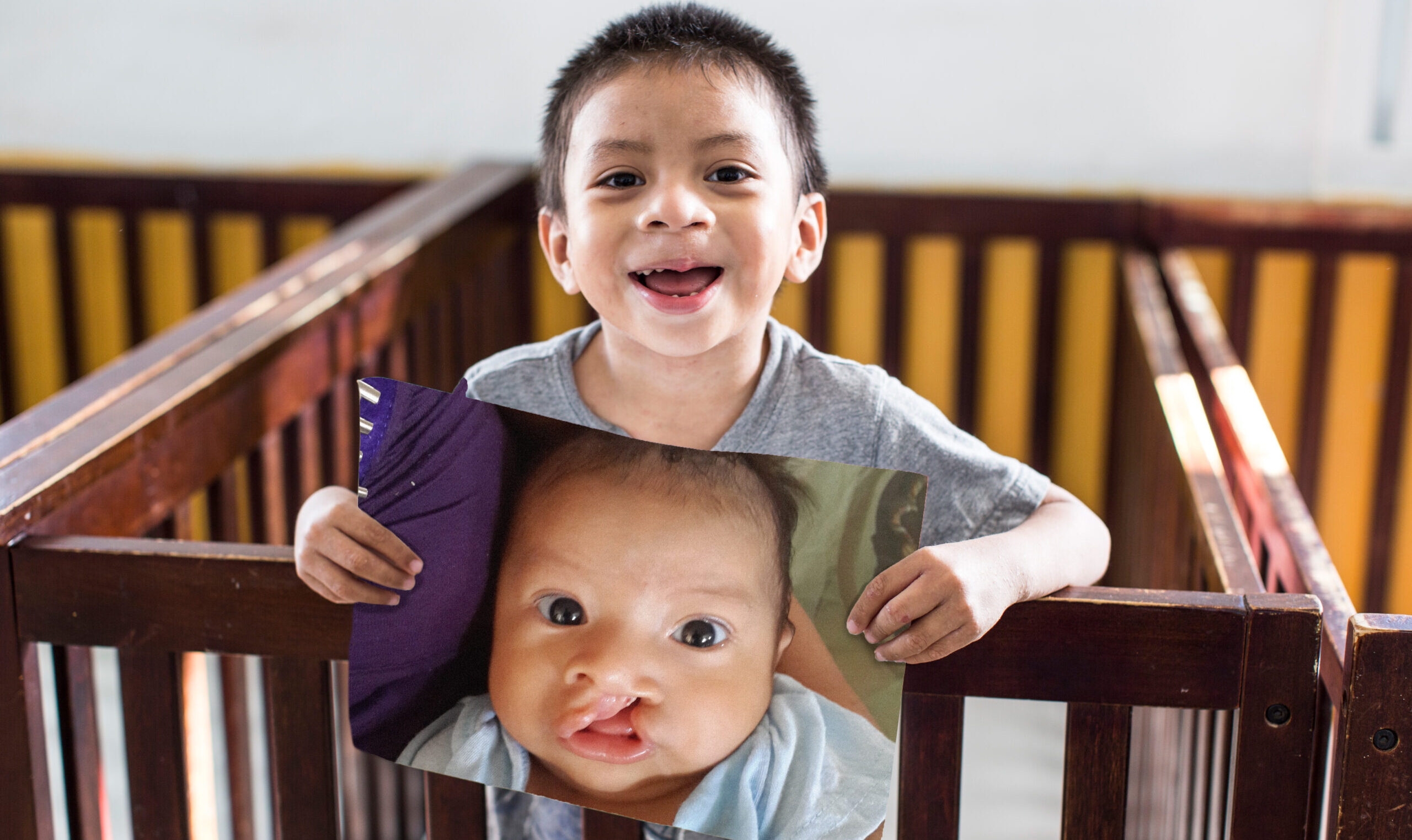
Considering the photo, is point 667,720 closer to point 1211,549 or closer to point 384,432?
point 384,432

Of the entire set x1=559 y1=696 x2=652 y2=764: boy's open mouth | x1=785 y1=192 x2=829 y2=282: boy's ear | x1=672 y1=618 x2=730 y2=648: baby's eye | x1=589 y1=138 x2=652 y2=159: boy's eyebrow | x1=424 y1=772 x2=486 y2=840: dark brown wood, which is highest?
x1=589 y1=138 x2=652 y2=159: boy's eyebrow

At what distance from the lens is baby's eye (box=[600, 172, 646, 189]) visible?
59 cm

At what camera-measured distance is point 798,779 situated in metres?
0.60

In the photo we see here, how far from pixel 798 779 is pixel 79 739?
465mm

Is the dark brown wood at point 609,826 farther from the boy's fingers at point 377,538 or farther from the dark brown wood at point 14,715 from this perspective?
the dark brown wood at point 14,715

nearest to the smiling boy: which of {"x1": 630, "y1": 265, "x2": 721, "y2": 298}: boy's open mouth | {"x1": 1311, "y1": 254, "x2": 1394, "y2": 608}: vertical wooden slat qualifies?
{"x1": 630, "y1": 265, "x2": 721, "y2": 298}: boy's open mouth

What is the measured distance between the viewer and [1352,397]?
199 cm

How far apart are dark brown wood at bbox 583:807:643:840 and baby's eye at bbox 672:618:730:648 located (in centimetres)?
14

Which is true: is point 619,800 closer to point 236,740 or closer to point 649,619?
point 649,619

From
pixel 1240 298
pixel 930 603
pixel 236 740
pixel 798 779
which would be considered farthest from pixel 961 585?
pixel 1240 298

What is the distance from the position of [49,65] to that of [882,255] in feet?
4.67

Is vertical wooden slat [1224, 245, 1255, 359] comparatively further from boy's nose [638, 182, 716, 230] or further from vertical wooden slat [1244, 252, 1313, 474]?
boy's nose [638, 182, 716, 230]

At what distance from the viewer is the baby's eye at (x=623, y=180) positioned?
587mm

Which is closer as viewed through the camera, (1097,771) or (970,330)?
(1097,771)
